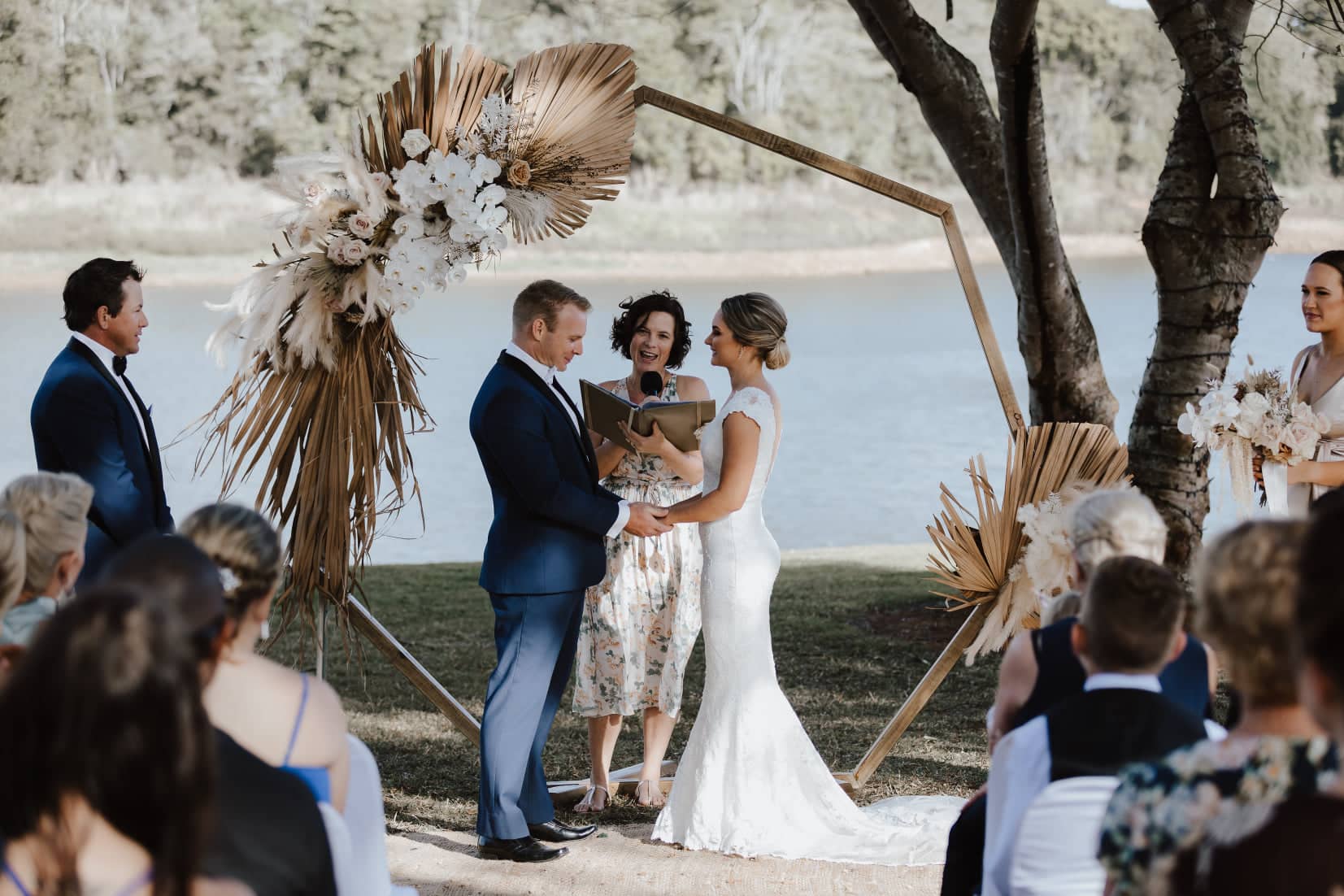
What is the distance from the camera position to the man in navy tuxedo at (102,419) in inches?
163

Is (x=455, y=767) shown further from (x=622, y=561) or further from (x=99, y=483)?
(x=99, y=483)

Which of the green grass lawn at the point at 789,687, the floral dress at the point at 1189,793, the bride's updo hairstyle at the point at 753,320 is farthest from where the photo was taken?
the green grass lawn at the point at 789,687

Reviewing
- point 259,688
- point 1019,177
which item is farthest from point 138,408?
point 1019,177

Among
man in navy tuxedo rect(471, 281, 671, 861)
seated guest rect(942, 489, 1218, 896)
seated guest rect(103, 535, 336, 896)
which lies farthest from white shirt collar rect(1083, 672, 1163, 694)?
man in navy tuxedo rect(471, 281, 671, 861)

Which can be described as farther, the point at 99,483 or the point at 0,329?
the point at 0,329

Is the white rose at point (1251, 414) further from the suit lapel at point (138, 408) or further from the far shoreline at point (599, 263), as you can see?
the far shoreline at point (599, 263)

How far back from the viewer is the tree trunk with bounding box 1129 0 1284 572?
247 inches

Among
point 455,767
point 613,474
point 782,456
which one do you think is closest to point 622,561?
point 613,474

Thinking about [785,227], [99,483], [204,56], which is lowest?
[99,483]

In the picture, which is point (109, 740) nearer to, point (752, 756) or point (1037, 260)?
point (752, 756)

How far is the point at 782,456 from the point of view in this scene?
65.2 feet

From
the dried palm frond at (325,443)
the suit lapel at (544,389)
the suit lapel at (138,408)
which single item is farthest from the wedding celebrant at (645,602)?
the suit lapel at (138,408)

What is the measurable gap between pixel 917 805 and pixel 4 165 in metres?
→ 28.6

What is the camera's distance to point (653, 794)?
5.20 m
